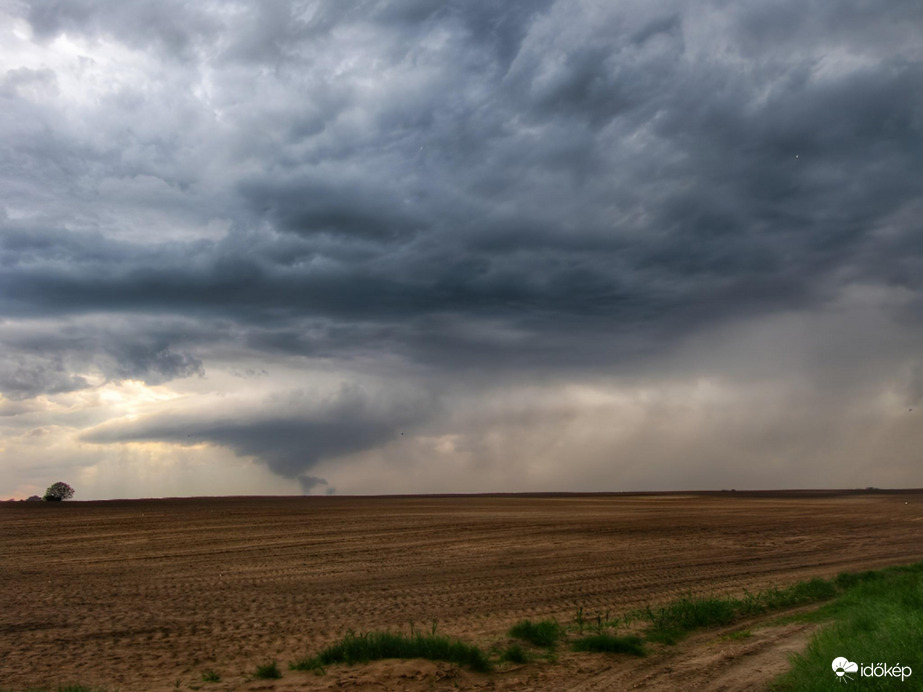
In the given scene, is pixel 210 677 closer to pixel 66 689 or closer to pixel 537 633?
pixel 66 689

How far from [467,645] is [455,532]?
27.2 metres

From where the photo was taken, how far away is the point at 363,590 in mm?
21609

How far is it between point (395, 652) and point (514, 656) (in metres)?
2.23

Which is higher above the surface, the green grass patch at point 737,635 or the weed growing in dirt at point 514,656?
the weed growing in dirt at point 514,656

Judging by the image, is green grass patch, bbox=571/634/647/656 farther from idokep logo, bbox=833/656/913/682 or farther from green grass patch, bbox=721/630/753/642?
idokep logo, bbox=833/656/913/682

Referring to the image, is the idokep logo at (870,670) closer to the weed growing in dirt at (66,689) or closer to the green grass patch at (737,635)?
the green grass patch at (737,635)

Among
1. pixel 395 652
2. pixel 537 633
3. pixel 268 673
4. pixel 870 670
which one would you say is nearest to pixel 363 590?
pixel 537 633

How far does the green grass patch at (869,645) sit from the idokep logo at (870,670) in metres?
0.03

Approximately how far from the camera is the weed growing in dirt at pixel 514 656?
13.0m

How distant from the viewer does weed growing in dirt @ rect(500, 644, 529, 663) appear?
13.0m

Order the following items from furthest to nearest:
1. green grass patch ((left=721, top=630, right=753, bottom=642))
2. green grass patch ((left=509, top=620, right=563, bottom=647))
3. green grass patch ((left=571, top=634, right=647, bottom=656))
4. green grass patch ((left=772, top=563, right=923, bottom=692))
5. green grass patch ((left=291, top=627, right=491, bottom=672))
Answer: green grass patch ((left=721, top=630, right=753, bottom=642)) < green grass patch ((left=509, top=620, right=563, bottom=647)) < green grass patch ((left=571, top=634, right=647, bottom=656)) < green grass patch ((left=291, top=627, right=491, bottom=672)) < green grass patch ((left=772, top=563, right=923, bottom=692))

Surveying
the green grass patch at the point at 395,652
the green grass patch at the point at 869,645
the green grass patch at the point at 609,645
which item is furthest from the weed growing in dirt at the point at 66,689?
the green grass patch at the point at 869,645

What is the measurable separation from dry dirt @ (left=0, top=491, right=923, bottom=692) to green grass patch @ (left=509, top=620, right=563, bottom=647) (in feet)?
1.56

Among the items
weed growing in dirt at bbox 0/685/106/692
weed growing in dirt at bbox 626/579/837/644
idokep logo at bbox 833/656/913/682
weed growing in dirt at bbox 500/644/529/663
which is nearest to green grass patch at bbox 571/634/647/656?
weed growing in dirt at bbox 626/579/837/644
